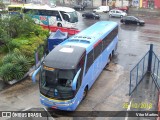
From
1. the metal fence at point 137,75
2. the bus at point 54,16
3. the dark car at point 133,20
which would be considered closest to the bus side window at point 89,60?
the metal fence at point 137,75

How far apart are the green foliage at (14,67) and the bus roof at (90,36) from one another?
3.88 m

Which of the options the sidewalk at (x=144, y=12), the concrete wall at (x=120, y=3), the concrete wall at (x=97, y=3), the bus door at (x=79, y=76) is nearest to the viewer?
the bus door at (x=79, y=76)

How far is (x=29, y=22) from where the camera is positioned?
24.7 meters

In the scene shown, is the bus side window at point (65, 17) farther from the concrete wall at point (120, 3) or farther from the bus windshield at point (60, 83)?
the concrete wall at point (120, 3)

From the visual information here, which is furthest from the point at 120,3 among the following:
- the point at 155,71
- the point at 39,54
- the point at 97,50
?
the point at 97,50

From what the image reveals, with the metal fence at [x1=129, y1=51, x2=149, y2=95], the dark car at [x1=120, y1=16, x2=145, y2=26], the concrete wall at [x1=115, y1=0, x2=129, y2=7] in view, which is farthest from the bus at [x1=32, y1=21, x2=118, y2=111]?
the concrete wall at [x1=115, y1=0, x2=129, y2=7]

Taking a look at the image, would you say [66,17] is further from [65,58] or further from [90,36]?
[65,58]

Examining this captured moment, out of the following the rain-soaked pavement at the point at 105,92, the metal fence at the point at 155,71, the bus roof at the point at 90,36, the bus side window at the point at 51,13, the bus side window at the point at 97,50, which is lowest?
the rain-soaked pavement at the point at 105,92

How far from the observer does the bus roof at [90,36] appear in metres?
15.5

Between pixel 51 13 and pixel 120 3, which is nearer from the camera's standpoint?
pixel 51 13

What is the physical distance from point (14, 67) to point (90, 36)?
5.48 meters

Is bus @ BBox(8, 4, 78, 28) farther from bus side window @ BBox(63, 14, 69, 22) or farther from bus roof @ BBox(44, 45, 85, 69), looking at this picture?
bus roof @ BBox(44, 45, 85, 69)

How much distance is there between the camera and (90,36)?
55.6 feet

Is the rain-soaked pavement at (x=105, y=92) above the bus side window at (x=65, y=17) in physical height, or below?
below
